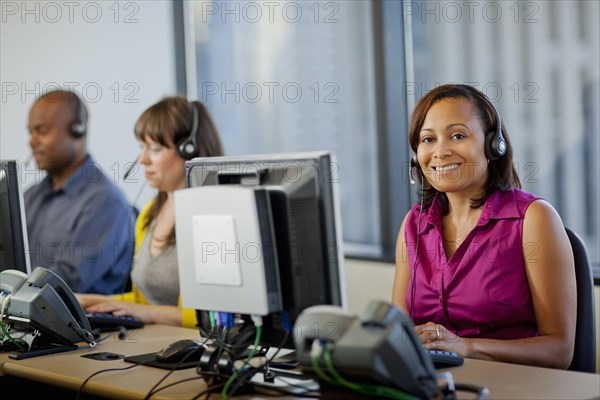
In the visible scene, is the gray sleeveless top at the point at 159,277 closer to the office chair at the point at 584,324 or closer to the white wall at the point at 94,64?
the office chair at the point at 584,324

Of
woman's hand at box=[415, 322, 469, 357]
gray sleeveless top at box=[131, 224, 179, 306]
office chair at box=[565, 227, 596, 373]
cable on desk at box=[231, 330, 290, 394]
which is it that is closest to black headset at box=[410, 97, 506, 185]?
office chair at box=[565, 227, 596, 373]

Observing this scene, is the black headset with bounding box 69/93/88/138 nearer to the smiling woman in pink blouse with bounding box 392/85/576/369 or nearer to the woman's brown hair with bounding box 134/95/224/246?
the woman's brown hair with bounding box 134/95/224/246

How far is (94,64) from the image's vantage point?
13.3 ft

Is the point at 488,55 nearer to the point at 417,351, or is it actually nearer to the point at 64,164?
the point at 64,164

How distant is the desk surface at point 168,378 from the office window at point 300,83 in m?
1.79

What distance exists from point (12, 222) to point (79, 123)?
4.28ft

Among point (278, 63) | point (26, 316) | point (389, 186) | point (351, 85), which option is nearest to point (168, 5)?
point (278, 63)

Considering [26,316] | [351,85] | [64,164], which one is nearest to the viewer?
[26,316]

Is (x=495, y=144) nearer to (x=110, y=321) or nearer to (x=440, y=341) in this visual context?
(x=440, y=341)

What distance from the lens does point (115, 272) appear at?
306 centimetres

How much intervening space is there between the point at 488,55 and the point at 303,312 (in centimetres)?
199

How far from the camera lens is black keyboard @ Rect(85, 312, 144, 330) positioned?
2.27m

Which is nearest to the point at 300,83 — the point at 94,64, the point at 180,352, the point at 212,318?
the point at 94,64

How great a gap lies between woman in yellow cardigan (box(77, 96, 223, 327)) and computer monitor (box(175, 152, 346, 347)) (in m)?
1.01
